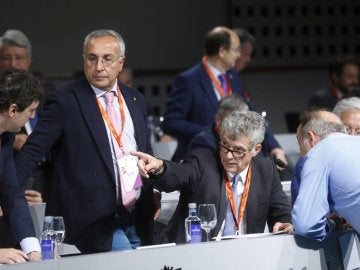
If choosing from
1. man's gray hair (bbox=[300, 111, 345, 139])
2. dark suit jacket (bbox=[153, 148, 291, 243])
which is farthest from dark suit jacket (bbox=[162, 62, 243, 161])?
man's gray hair (bbox=[300, 111, 345, 139])

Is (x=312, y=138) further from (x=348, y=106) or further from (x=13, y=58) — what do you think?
(x=13, y=58)

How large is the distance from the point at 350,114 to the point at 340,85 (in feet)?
7.20

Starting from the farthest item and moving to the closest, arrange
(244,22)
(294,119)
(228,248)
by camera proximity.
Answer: (244,22)
(294,119)
(228,248)

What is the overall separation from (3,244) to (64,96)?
2.35 feet

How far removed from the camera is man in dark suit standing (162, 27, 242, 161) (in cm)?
621

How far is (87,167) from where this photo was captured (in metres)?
4.27

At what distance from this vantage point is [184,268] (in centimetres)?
352

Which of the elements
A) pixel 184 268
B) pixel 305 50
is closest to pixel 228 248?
pixel 184 268

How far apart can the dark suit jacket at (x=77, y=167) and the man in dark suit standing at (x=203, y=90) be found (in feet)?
6.10

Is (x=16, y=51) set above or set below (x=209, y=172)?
above

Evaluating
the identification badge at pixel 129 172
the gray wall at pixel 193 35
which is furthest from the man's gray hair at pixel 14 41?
the gray wall at pixel 193 35

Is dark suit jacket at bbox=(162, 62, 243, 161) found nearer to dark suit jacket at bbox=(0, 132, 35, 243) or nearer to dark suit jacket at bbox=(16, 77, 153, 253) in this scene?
dark suit jacket at bbox=(16, 77, 153, 253)

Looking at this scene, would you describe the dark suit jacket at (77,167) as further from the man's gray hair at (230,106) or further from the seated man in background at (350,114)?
the seated man in background at (350,114)

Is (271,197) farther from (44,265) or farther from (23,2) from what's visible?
(23,2)
